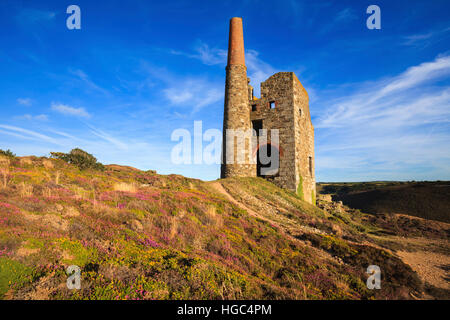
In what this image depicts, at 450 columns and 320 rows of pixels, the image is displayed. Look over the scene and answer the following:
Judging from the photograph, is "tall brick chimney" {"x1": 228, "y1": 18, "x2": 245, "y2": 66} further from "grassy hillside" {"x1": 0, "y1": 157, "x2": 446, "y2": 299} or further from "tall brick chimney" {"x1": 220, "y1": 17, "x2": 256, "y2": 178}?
"grassy hillside" {"x1": 0, "y1": 157, "x2": 446, "y2": 299}

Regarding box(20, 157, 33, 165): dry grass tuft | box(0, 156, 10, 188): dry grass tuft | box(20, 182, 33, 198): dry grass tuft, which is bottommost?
box(20, 182, 33, 198): dry grass tuft

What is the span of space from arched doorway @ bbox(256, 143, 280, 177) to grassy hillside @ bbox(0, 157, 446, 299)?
1329 centimetres

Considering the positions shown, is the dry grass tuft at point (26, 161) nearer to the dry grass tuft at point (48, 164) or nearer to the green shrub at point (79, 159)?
the dry grass tuft at point (48, 164)

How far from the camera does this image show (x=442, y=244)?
1605cm

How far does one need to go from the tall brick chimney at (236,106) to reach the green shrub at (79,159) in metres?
13.0

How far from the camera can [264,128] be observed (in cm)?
2575

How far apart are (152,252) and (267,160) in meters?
20.9

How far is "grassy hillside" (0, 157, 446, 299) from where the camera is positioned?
4383 mm

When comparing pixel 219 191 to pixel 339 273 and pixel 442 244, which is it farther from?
pixel 442 244

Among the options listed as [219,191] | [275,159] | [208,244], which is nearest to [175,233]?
[208,244]

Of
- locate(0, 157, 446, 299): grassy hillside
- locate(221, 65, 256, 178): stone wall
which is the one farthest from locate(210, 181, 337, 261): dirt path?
locate(221, 65, 256, 178): stone wall

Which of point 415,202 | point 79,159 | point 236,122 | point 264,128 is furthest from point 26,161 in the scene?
point 415,202

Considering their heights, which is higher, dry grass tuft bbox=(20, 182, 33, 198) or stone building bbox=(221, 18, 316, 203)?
stone building bbox=(221, 18, 316, 203)

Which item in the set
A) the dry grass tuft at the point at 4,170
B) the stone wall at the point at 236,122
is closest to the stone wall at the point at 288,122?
the stone wall at the point at 236,122
